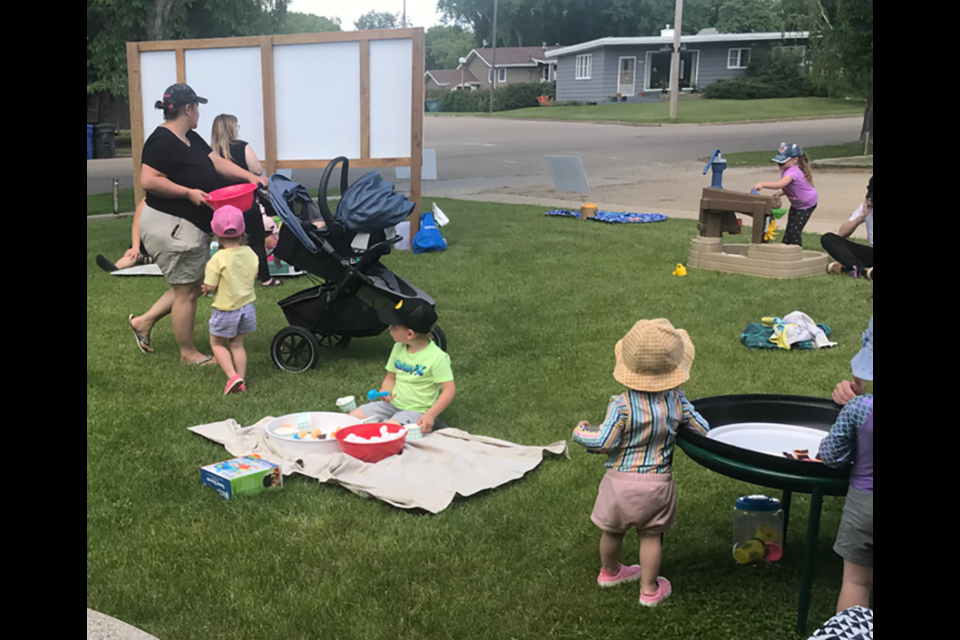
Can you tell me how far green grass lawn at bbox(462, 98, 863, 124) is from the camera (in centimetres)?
4406

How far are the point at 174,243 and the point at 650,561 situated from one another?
440 cm

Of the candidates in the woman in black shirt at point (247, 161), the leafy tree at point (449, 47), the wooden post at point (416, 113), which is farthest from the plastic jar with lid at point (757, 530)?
the leafy tree at point (449, 47)

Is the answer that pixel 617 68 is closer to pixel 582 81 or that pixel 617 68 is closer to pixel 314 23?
pixel 582 81

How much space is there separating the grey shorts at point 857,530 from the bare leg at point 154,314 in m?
5.41

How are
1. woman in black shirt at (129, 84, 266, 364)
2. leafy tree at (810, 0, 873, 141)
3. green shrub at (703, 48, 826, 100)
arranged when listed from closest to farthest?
woman in black shirt at (129, 84, 266, 364) < leafy tree at (810, 0, 873, 141) < green shrub at (703, 48, 826, 100)

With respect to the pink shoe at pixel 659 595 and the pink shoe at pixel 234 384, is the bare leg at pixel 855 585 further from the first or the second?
the pink shoe at pixel 234 384

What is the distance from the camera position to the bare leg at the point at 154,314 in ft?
22.8

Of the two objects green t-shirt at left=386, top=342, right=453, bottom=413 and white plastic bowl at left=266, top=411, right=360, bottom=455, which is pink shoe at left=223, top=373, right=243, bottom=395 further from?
green t-shirt at left=386, top=342, right=453, bottom=413

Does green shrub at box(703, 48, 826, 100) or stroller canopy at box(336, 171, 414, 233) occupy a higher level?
green shrub at box(703, 48, 826, 100)

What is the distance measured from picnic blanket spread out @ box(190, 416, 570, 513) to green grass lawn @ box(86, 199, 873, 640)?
0.08 metres

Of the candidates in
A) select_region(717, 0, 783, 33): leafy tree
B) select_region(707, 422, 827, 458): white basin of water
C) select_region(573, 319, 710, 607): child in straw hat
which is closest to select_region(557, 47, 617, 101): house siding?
select_region(717, 0, 783, 33): leafy tree
